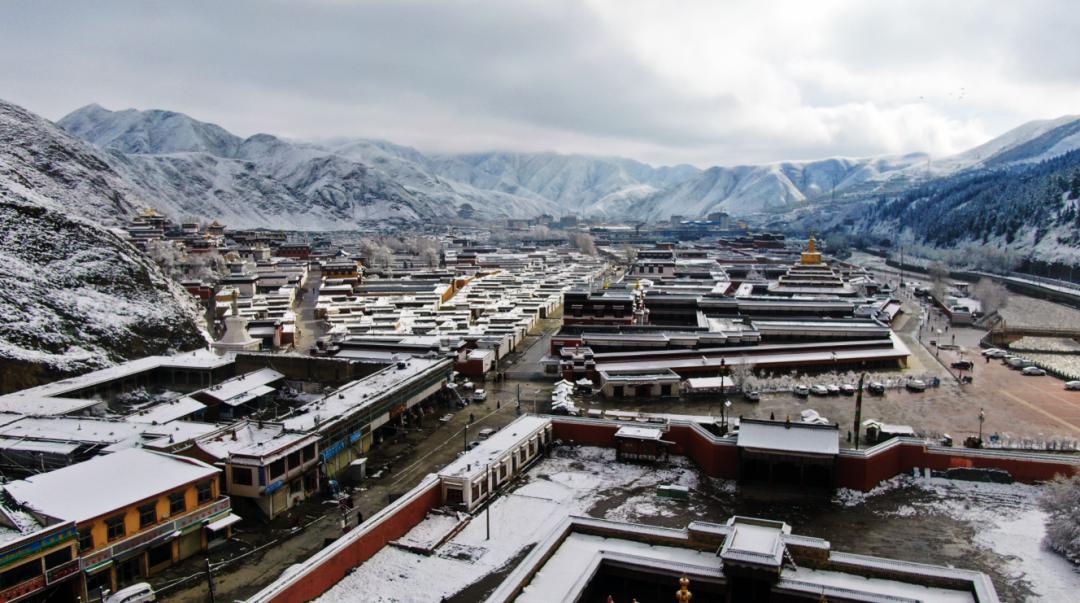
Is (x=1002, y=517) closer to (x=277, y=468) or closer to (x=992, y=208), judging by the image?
(x=277, y=468)

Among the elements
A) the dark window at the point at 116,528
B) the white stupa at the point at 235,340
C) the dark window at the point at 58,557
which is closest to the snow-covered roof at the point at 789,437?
the dark window at the point at 116,528

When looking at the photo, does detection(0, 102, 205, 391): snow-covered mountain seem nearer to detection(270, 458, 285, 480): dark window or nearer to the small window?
detection(270, 458, 285, 480): dark window

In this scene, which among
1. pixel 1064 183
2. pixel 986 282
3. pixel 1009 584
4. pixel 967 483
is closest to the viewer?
pixel 1009 584

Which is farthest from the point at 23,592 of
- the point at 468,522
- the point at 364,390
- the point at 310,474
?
the point at 364,390

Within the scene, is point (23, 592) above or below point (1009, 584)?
above

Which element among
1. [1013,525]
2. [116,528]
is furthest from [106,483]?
[1013,525]

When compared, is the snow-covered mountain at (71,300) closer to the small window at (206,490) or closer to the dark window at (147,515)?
the small window at (206,490)

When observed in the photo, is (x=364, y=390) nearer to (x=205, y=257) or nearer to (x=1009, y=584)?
(x=1009, y=584)
